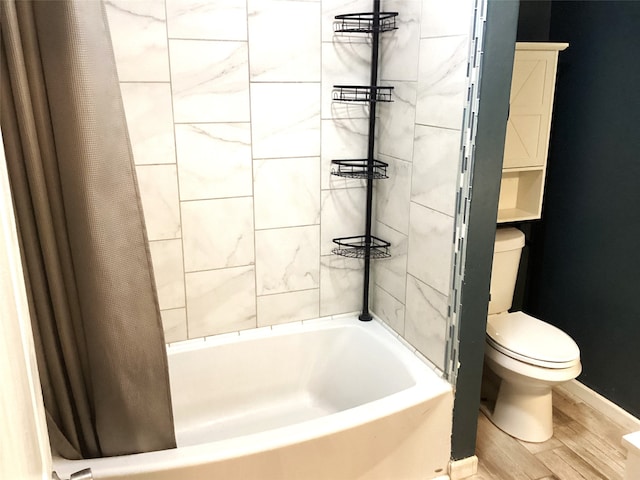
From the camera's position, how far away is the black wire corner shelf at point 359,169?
7.89ft

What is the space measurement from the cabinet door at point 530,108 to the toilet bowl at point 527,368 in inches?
30.2

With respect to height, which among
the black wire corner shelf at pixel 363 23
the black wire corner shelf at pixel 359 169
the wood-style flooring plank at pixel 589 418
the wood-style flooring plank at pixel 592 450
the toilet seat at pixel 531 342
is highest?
the black wire corner shelf at pixel 363 23

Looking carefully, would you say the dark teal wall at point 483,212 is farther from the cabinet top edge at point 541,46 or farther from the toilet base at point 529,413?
the cabinet top edge at point 541,46

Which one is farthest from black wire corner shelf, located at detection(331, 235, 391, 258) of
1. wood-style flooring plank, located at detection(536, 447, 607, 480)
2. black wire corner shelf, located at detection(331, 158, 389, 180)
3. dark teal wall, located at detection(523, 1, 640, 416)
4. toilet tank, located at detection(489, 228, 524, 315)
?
wood-style flooring plank, located at detection(536, 447, 607, 480)

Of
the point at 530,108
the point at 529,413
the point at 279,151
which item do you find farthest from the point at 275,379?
the point at 530,108

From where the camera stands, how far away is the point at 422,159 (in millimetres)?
2148

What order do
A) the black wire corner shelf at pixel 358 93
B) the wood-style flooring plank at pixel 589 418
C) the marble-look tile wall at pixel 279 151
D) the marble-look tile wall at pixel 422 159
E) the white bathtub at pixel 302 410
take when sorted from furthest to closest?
1. the wood-style flooring plank at pixel 589 418
2. the black wire corner shelf at pixel 358 93
3. the marble-look tile wall at pixel 279 151
4. the marble-look tile wall at pixel 422 159
5. the white bathtub at pixel 302 410

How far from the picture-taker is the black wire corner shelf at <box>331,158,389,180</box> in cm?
240

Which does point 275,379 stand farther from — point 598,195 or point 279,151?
point 598,195

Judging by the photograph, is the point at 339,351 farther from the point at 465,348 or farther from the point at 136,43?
the point at 136,43

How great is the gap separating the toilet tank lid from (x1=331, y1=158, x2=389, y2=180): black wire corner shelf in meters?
0.63

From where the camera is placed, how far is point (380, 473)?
2.07 meters

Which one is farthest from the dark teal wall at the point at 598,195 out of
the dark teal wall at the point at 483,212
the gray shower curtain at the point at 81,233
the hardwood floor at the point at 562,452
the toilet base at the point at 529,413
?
the gray shower curtain at the point at 81,233

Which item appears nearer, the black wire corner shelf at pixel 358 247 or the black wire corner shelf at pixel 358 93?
the black wire corner shelf at pixel 358 93
